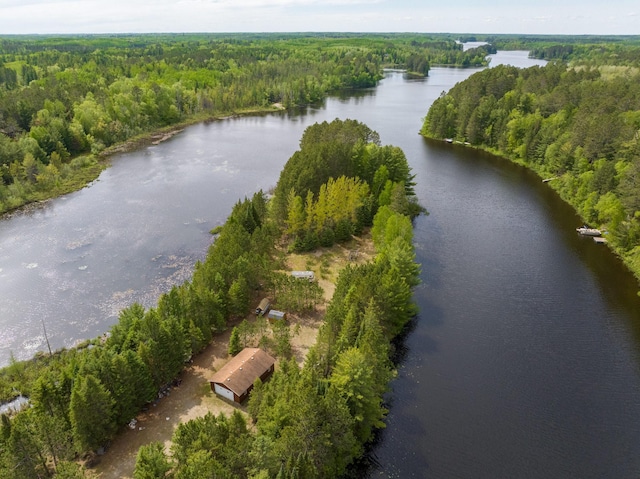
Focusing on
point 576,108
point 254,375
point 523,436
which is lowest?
point 523,436

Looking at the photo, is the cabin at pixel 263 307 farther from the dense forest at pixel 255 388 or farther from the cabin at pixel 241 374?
the cabin at pixel 241 374

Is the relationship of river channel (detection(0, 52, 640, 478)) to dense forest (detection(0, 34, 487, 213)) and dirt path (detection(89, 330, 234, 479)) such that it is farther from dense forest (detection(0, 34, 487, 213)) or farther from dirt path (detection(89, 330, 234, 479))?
dirt path (detection(89, 330, 234, 479))

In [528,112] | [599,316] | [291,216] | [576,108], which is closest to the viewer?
[599,316]

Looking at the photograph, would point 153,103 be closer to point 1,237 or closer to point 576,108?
point 1,237

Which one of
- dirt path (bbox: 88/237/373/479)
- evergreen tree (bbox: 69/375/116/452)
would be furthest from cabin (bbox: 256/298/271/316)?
evergreen tree (bbox: 69/375/116/452)

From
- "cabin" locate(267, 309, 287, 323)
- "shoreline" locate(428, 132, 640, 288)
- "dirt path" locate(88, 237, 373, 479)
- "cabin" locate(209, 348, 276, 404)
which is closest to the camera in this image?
"dirt path" locate(88, 237, 373, 479)

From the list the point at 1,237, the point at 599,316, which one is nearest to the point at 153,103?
the point at 1,237
